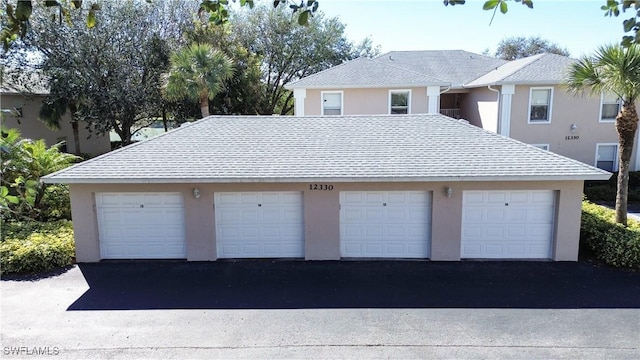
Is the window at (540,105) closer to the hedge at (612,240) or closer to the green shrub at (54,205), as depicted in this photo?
the hedge at (612,240)

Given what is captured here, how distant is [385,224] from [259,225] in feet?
11.3

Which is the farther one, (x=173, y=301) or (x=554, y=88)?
(x=554, y=88)

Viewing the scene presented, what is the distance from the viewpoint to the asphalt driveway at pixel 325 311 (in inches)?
278

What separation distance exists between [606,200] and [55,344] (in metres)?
21.0

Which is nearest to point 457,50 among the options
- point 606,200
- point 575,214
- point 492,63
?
point 492,63

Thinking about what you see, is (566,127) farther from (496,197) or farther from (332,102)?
(496,197)

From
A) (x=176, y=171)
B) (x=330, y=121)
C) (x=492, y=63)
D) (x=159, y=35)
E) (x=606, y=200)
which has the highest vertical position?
(x=159, y=35)

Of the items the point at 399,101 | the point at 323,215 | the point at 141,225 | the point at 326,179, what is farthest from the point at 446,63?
the point at 141,225

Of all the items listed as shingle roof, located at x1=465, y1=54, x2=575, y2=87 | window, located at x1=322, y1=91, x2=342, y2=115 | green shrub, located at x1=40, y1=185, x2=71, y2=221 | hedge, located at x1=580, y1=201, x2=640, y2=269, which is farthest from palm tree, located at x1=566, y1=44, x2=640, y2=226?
green shrub, located at x1=40, y1=185, x2=71, y2=221

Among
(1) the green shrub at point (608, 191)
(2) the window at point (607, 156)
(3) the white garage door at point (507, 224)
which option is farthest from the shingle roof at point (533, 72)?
(3) the white garage door at point (507, 224)

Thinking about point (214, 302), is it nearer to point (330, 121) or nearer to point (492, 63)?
point (330, 121)

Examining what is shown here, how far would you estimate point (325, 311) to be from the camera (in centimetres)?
835

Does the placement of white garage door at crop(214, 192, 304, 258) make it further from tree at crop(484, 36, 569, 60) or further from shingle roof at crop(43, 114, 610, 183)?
tree at crop(484, 36, 569, 60)

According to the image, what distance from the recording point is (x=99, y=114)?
952 inches
